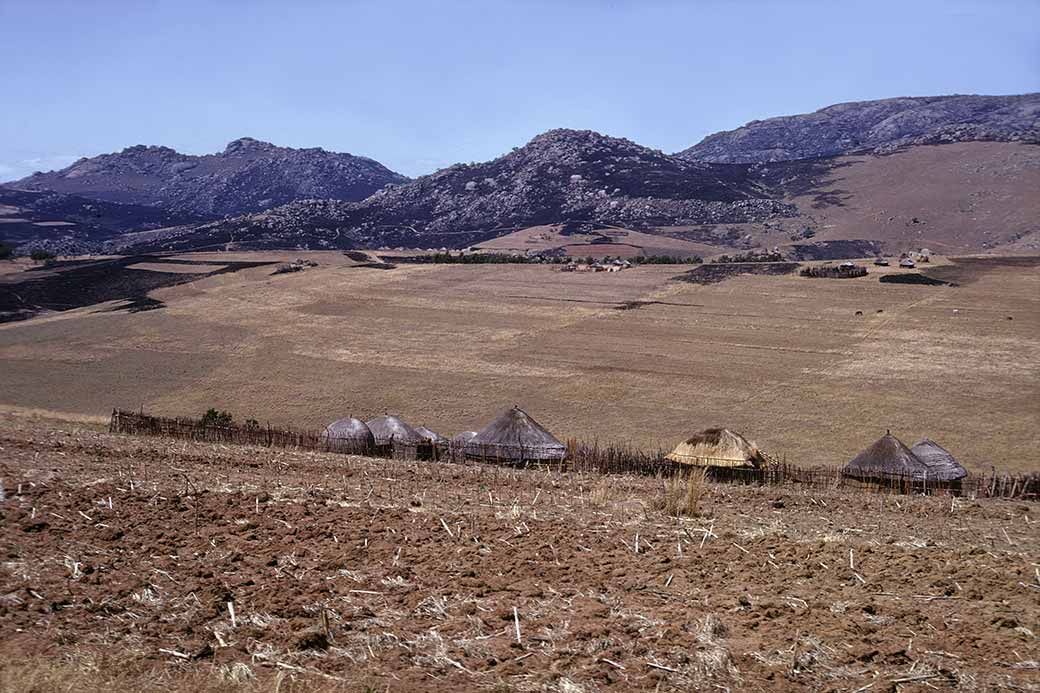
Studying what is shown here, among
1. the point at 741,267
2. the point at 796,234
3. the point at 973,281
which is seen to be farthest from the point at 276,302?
the point at 796,234

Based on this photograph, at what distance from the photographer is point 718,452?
24.8m

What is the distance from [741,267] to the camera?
8425 centimetres

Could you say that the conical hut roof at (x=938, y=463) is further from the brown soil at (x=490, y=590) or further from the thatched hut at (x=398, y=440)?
the thatched hut at (x=398, y=440)

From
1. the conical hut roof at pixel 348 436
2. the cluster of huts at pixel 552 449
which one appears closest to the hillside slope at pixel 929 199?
the cluster of huts at pixel 552 449

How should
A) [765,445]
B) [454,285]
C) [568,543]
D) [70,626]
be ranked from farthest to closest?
[454,285] < [765,445] < [568,543] < [70,626]

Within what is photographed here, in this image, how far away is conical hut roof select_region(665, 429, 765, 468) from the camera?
2437cm

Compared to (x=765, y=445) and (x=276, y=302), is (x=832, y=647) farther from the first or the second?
(x=276, y=302)

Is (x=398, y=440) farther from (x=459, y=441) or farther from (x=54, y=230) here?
(x=54, y=230)

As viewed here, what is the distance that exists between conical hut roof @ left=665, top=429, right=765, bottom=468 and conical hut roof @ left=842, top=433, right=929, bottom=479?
248 centimetres

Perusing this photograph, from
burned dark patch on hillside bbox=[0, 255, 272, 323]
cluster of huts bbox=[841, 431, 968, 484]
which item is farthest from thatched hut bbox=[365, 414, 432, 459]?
burned dark patch on hillside bbox=[0, 255, 272, 323]

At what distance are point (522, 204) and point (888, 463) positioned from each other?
486 ft

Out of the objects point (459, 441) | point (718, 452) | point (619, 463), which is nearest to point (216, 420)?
point (459, 441)

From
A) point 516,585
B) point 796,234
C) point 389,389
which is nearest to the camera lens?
point 516,585

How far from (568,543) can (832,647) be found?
4321mm
